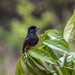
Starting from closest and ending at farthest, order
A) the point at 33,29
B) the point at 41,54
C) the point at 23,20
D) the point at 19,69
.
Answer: the point at 41,54
the point at 19,69
the point at 33,29
the point at 23,20

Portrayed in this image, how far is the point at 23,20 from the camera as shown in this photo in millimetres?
7531

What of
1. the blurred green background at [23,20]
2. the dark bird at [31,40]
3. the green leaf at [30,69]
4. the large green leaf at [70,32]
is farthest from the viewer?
the blurred green background at [23,20]

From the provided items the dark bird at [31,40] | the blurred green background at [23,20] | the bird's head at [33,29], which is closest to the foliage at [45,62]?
the dark bird at [31,40]

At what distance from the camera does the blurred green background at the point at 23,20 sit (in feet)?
21.4

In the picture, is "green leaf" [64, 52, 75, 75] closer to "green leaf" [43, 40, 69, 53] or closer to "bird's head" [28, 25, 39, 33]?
"green leaf" [43, 40, 69, 53]

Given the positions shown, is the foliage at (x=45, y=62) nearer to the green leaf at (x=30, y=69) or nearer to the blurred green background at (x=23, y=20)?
the green leaf at (x=30, y=69)

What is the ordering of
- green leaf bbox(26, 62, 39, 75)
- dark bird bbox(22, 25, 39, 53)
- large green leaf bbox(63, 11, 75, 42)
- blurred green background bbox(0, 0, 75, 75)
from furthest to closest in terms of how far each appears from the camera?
blurred green background bbox(0, 0, 75, 75) → dark bird bbox(22, 25, 39, 53) → large green leaf bbox(63, 11, 75, 42) → green leaf bbox(26, 62, 39, 75)

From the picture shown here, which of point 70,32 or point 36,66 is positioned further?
point 70,32

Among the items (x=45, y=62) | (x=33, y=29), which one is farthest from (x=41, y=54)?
(x=33, y=29)

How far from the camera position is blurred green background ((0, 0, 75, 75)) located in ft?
21.4

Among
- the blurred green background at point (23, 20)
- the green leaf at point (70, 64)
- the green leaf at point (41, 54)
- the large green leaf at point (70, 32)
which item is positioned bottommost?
the green leaf at point (70, 64)

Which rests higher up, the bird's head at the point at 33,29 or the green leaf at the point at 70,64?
the bird's head at the point at 33,29

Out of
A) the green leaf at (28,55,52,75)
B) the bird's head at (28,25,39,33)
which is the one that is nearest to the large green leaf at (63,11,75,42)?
the green leaf at (28,55,52,75)

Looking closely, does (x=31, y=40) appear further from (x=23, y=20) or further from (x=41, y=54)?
(x=23, y=20)
